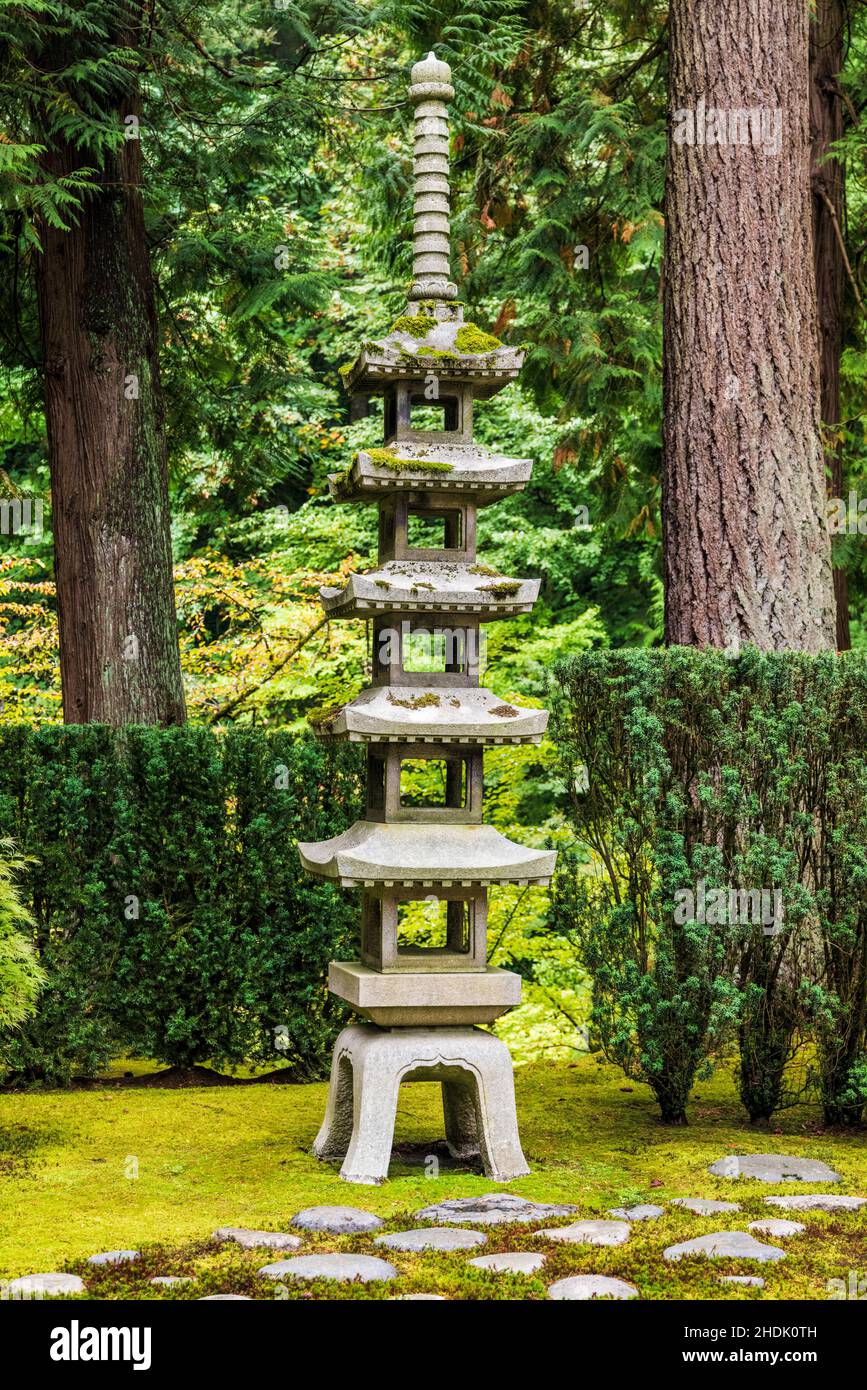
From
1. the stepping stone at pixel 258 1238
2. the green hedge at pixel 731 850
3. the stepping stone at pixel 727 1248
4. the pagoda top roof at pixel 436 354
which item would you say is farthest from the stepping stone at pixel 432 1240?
the pagoda top roof at pixel 436 354

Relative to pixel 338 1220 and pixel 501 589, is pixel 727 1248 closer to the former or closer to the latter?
pixel 338 1220

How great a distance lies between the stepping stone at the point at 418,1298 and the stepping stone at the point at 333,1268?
0.17 m

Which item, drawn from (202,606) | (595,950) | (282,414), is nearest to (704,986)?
(595,950)

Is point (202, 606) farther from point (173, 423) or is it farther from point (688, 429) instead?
point (688, 429)

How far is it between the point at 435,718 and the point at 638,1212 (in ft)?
6.93

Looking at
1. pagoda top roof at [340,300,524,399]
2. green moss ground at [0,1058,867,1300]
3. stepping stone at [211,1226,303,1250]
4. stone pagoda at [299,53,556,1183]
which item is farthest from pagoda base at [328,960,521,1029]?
pagoda top roof at [340,300,524,399]

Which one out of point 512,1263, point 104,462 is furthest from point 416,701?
point 104,462

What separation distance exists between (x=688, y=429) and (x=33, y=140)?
441cm

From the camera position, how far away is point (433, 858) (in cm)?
591

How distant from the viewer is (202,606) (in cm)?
1559

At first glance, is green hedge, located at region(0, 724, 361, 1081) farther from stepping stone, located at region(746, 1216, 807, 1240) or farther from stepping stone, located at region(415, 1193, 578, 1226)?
stepping stone, located at region(746, 1216, 807, 1240)

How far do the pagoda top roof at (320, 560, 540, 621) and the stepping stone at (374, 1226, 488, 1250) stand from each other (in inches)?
100

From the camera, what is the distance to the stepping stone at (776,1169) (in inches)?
222
